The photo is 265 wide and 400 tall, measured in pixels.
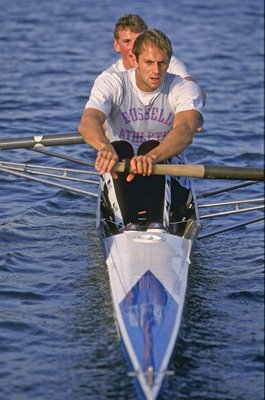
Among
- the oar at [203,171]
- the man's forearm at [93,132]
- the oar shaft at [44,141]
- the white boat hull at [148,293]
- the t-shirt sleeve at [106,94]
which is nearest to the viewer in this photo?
the white boat hull at [148,293]

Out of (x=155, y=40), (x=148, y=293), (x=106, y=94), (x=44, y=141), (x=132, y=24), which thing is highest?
Result: (x=132, y=24)

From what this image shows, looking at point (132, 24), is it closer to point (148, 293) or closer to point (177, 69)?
point (177, 69)

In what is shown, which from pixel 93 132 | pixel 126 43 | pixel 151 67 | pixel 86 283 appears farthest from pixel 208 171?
pixel 126 43

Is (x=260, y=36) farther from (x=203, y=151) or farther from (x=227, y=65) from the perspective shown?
(x=203, y=151)

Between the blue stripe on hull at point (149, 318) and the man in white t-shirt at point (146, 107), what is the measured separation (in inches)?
47.3

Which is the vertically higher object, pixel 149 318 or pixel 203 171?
pixel 203 171

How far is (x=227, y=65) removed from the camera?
19.3 meters

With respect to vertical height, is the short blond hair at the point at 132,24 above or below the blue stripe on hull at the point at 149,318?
above

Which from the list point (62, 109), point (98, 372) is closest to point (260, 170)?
point (98, 372)

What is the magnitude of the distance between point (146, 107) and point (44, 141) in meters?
1.00

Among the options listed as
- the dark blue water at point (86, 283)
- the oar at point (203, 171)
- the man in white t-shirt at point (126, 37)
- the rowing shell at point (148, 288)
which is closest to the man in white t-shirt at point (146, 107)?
the oar at point (203, 171)

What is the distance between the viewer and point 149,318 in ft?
20.3

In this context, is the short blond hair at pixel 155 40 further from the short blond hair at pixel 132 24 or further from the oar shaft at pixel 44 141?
the short blond hair at pixel 132 24

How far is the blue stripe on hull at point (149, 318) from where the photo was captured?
582cm
